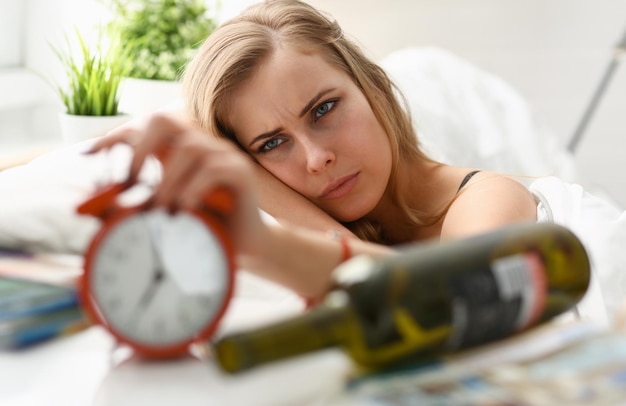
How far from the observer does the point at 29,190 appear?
1238mm

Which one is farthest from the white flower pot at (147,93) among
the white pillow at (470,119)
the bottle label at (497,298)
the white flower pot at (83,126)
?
the bottle label at (497,298)

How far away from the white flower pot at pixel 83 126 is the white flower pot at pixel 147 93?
277 mm

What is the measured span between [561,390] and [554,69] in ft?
10.0

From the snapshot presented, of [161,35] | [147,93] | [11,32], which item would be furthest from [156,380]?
[11,32]

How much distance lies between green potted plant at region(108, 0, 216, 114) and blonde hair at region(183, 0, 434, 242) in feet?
2.42

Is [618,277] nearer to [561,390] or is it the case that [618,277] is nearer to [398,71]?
[561,390]

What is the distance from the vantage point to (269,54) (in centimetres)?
152

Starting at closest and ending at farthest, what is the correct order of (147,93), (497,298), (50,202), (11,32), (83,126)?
(497,298)
(50,202)
(83,126)
(147,93)
(11,32)

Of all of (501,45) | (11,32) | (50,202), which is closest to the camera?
(50,202)

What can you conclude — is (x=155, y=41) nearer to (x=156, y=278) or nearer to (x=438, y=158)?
(x=438, y=158)

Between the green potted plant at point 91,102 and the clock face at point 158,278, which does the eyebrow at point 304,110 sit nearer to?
the green potted plant at point 91,102

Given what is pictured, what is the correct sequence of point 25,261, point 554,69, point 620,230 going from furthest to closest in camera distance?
point 554,69 → point 620,230 → point 25,261

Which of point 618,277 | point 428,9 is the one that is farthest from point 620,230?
point 428,9

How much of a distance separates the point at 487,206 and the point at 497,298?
2.24ft
